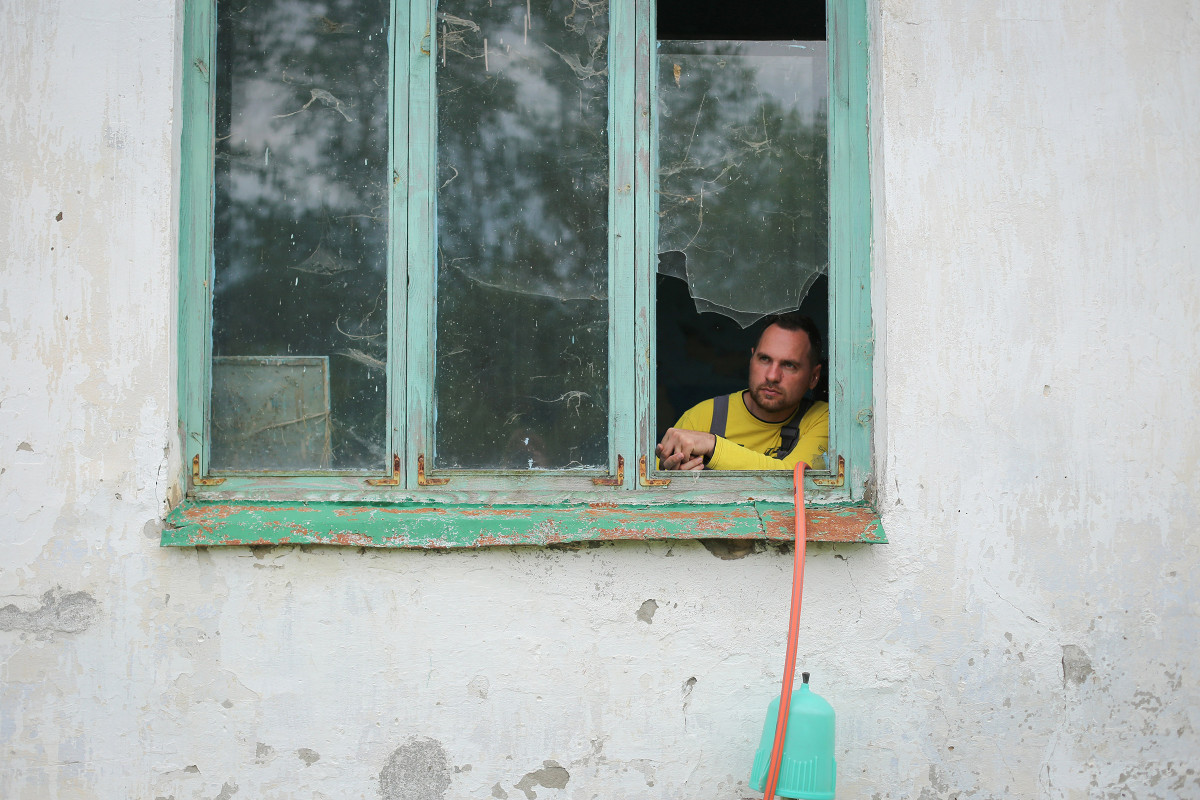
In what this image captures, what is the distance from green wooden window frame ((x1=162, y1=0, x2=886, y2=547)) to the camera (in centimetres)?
202

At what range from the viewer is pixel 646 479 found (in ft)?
6.74

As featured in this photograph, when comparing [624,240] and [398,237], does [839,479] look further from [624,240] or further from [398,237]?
[398,237]

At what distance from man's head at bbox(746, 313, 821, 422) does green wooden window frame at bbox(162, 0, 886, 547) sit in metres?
0.52

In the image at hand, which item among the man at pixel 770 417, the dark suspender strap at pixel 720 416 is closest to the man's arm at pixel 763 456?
the man at pixel 770 417

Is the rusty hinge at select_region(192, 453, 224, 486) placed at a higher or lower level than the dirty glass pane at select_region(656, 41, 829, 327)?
lower

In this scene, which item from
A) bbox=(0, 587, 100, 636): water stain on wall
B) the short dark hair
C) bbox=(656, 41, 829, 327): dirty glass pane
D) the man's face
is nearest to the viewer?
bbox=(0, 587, 100, 636): water stain on wall

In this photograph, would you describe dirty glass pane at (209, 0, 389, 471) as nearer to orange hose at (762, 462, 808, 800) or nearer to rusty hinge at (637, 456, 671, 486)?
rusty hinge at (637, 456, 671, 486)

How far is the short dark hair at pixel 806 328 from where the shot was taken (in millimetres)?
2498

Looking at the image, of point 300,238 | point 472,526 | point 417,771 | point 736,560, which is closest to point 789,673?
point 736,560

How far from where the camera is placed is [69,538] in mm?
1899

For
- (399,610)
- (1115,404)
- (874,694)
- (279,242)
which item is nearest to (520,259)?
(279,242)

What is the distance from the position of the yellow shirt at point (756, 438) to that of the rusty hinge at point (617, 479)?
0.26m

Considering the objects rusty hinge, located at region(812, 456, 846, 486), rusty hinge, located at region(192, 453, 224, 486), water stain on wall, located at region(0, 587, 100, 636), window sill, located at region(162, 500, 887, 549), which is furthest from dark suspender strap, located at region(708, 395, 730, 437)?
water stain on wall, located at region(0, 587, 100, 636)

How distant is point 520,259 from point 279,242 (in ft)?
2.05
